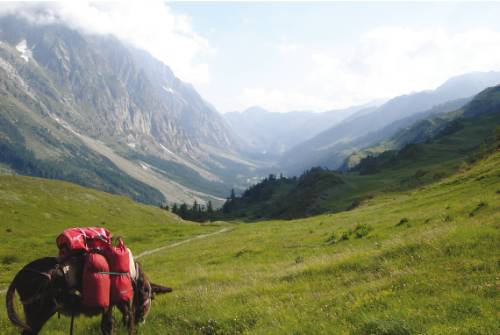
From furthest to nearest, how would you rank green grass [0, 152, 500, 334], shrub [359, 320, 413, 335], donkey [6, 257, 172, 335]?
donkey [6, 257, 172, 335] < green grass [0, 152, 500, 334] < shrub [359, 320, 413, 335]

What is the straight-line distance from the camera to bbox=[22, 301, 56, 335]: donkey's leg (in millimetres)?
8531

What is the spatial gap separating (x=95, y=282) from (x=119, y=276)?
64 cm

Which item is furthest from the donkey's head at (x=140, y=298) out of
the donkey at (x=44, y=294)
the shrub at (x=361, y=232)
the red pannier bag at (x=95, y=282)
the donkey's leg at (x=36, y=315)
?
the shrub at (x=361, y=232)

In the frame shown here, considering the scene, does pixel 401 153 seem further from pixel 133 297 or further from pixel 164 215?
pixel 133 297

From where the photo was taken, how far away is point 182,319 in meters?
10.9

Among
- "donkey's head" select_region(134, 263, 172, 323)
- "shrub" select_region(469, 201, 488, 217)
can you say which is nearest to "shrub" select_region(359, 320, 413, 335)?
"donkey's head" select_region(134, 263, 172, 323)

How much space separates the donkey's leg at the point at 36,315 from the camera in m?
8.53

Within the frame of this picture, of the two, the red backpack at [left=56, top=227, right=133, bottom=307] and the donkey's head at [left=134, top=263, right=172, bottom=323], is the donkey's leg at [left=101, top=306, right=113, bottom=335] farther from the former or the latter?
the donkey's head at [left=134, top=263, right=172, bottom=323]

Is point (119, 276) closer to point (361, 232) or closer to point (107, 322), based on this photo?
point (107, 322)

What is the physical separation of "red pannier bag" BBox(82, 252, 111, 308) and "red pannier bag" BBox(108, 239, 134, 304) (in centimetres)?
22

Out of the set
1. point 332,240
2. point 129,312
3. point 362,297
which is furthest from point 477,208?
point 129,312

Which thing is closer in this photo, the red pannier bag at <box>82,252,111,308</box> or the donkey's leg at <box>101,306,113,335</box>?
the red pannier bag at <box>82,252,111,308</box>

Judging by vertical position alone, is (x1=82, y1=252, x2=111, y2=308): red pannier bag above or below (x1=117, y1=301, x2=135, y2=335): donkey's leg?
above

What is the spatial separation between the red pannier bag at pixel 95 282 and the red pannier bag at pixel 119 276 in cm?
22
